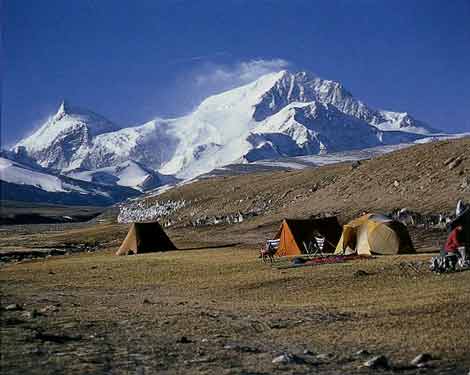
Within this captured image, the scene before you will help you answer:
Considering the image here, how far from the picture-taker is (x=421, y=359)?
12180 millimetres

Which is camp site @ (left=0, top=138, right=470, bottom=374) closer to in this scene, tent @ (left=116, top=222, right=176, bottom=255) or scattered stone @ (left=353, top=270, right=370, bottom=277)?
scattered stone @ (left=353, top=270, right=370, bottom=277)

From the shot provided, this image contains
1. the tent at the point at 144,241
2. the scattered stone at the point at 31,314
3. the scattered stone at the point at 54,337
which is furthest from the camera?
the tent at the point at 144,241

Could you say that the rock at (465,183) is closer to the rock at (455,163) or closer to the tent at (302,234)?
the rock at (455,163)

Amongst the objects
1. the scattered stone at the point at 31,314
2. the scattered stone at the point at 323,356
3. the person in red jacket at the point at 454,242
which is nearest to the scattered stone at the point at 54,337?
the scattered stone at the point at 31,314

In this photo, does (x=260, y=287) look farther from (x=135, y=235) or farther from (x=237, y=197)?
(x=237, y=197)

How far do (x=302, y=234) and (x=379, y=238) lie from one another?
633cm

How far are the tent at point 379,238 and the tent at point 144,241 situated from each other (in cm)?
1875

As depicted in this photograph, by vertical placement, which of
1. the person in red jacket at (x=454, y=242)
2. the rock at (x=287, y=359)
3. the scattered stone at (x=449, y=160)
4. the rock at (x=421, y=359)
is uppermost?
the scattered stone at (x=449, y=160)

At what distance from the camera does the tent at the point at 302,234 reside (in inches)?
1599

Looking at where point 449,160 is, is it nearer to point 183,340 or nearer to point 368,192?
point 368,192

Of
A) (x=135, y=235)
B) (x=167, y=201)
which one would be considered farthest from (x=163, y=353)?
(x=167, y=201)

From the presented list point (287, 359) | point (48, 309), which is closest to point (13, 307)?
point (48, 309)

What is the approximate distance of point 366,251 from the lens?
36.3 meters

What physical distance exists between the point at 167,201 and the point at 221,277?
322 feet
